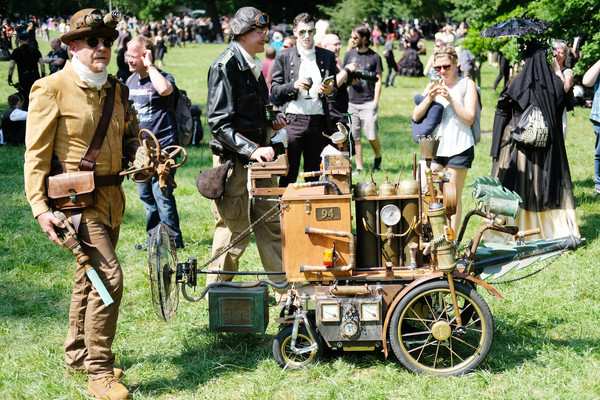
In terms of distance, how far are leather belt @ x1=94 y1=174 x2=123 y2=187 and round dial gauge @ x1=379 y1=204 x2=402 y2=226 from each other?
1618 mm

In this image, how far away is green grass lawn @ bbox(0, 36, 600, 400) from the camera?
421 cm

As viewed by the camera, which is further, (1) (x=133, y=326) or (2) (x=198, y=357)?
(1) (x=133, y=326)

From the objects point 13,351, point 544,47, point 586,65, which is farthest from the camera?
point 586,65

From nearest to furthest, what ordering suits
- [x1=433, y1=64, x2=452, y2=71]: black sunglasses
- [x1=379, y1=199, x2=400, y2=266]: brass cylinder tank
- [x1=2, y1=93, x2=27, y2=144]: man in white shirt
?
[x1=379, y1=199, x2=400, y2=266]: brass cylinder tank
[x1=433, y1=64, x2=452, y2=71]: black sunglasses
[x1=2, y1=93, x2=27, y2=144]: man in white shirt

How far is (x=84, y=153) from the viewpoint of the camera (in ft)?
13.4

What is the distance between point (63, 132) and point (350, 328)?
80.0 inches

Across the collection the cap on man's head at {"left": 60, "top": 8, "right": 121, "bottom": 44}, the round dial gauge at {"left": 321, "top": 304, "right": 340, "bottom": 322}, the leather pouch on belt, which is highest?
the cap on man's head at {"left": 60, "top": 8, "right": 121, "bottom": 44}

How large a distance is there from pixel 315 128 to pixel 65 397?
3.89m

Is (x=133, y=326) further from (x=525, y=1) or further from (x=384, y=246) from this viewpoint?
(x=525, y=1)


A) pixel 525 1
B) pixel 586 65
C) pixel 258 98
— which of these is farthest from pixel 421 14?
pixel 258 98

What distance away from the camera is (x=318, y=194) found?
169 inches

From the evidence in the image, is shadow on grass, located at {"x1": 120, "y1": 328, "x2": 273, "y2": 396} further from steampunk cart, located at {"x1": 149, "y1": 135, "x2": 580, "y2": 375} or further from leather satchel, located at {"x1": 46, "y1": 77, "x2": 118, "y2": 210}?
leather satchel, located at {"x1": 46, "y1": 77, "x2": 118, "y2": 210}

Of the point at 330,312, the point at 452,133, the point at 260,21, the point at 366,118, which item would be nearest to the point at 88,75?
the point at 260,21

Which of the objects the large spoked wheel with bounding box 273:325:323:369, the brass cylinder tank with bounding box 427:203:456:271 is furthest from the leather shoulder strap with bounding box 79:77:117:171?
the brass cylinder tank with bounding box 427:203:456:271
